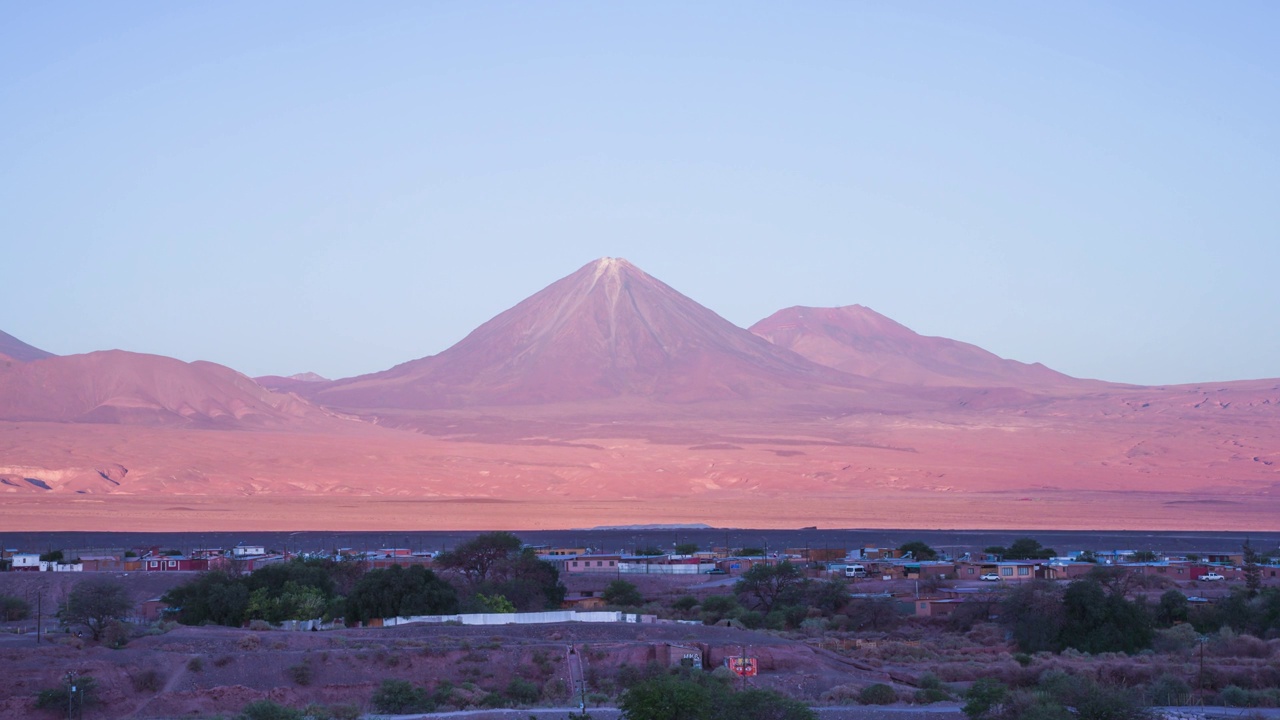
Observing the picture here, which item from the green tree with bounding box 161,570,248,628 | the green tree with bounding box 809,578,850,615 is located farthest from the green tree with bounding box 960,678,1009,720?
the green tree with bounding box 161,570,248,628

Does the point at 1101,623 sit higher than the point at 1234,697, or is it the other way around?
the point at 1101,623

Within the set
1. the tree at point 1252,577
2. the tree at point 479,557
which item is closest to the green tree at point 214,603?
the tree at point 479,557

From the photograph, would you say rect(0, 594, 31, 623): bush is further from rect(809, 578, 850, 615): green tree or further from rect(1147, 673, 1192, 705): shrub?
rect(1147, 673, 1192, 705): shrub

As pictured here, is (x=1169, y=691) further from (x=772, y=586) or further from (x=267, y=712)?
(x=772, y=586)

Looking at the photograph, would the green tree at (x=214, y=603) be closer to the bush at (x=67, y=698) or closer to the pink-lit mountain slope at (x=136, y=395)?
the bush at (x=67, y=698)

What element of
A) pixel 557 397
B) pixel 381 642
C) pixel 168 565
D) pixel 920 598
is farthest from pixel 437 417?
pixel 381 642

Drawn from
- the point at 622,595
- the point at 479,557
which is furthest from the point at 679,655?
the point at 479,557
